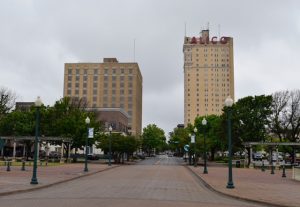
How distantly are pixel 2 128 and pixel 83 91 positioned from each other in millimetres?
110142

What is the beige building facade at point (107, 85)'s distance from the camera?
606 ft

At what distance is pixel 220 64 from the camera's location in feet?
655

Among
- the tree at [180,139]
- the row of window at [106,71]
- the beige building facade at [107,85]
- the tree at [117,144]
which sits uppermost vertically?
the row of window at [106,71]

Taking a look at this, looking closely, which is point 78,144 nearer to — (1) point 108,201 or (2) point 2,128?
(2) point 2,128

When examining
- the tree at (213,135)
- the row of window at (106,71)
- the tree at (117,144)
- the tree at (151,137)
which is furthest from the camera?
the row of window at (106,71)

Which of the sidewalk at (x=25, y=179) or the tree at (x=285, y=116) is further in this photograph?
the tree at (x=285, y=116)

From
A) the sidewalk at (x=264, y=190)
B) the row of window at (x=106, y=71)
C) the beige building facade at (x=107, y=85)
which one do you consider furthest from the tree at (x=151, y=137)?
the sidewalk at (x=264, y=190)

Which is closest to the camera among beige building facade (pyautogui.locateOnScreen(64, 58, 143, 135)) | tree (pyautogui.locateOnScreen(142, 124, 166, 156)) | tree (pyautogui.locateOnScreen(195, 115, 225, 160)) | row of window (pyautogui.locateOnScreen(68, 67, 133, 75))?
tree (pyautogui.locateOnScreen(195, 115, 225, 160))

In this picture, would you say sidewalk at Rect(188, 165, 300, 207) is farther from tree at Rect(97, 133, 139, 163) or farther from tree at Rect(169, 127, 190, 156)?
tree at Rect(169, 127, 190, 156)

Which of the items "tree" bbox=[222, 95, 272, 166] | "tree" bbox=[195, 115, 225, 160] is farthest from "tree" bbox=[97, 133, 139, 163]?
"tree" bbox=[222, 95, 272, 166]

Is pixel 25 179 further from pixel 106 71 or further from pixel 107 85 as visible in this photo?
pixel 106 71

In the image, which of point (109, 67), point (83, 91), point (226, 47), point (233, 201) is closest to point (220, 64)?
point (226, 47)

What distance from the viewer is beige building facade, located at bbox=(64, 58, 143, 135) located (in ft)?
606

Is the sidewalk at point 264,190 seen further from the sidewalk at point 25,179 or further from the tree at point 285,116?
the tree at point 285,116
